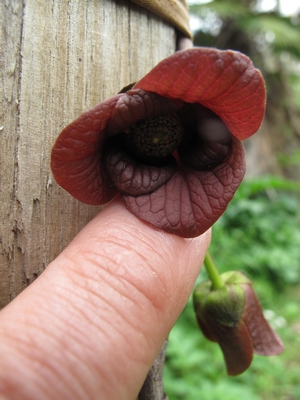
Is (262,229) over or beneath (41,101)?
beneath

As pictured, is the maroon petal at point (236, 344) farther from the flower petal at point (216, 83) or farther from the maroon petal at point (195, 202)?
the flower petal at point (216, 83)

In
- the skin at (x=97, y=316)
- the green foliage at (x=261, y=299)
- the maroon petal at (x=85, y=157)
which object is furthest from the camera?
the green foliage at (x=261, y=299)

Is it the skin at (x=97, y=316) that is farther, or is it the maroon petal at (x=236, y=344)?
the maroon petal at (x=236, y=344)

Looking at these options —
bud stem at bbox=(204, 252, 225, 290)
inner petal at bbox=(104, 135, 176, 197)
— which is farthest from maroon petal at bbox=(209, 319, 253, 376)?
inner petal at bbox=(104, 135, 176, 197)

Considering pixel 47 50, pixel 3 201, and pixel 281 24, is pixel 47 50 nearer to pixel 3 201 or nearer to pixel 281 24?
pixel 3 201

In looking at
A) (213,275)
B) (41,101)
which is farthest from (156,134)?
(213,275)

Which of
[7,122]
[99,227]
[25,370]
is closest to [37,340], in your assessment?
[25,370]

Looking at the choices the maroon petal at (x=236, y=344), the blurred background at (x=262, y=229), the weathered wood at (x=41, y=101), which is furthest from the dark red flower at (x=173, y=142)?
the blurred background at (x=262, y=229)

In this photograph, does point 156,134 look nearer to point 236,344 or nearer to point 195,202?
point 195,202
